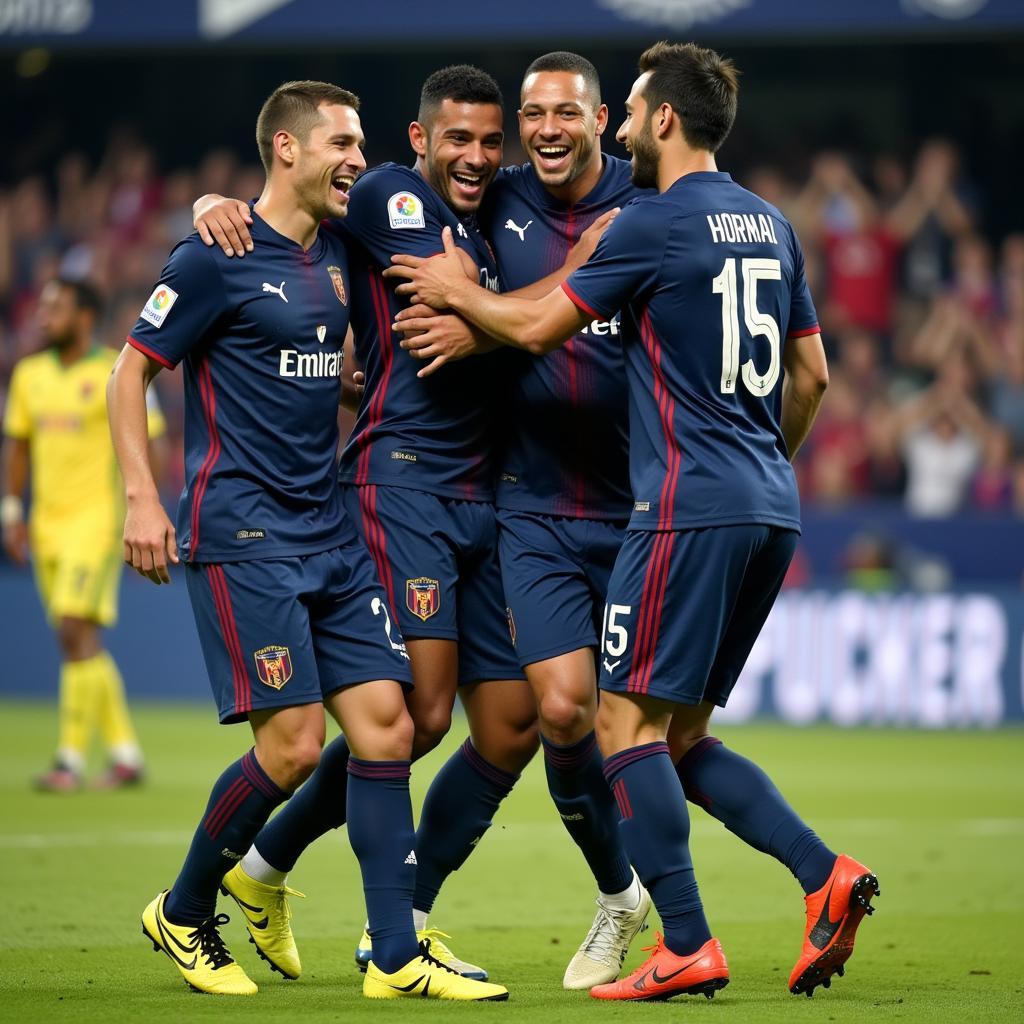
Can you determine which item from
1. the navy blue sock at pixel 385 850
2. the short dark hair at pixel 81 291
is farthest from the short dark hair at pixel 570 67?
the short dark hair at pixel 81 291

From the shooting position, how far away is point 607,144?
14.7 m

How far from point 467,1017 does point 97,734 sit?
930 cm

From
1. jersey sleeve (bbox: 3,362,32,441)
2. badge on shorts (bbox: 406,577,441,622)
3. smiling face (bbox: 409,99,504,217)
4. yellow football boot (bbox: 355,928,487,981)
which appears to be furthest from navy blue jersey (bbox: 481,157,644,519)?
jersey sleeve (bbox: 3,362,32,441)

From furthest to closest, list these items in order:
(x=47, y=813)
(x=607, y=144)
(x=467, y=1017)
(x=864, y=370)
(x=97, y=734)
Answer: (x=864, y=370)
(x=607, y=144)
(x=97, y=734)
(x=47, y=813)
(x=467, y=1017)

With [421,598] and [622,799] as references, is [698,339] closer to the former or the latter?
[421,598]

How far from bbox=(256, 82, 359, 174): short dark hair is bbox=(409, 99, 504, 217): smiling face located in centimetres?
32

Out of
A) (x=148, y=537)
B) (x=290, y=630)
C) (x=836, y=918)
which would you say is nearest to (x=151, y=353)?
(x=148, y=537)

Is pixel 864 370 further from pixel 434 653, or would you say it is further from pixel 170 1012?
pixel 170 1012

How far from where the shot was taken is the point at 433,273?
17.5 ft

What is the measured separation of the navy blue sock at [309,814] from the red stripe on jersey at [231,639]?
45 centimetres

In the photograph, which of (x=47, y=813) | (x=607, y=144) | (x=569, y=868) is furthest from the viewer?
(x=607, y=144)

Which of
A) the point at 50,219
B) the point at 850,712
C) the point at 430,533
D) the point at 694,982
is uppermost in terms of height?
the point at 50,219

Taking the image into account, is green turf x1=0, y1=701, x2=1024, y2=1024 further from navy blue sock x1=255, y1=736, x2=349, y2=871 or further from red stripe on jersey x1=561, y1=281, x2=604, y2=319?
red stripe on jersey x1=561, y1=281, x2=604, y2=319

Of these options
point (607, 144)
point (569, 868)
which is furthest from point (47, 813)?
point (607, 144)
